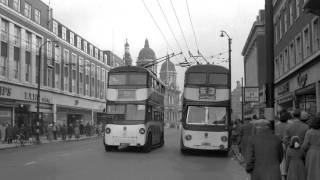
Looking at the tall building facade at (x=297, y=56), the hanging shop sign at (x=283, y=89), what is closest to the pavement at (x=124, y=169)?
the tall building facade at (x=297, y=56)

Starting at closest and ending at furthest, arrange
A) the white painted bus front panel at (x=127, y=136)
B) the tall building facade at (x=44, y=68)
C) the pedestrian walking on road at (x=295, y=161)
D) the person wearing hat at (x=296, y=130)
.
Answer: the pedestrian walking on road at (x=295, y=161)
the person wearing hat at (x=296, y=130)
the white painted bus front panel at (x=127, y=136)
the tall building facade at (x=44, y=68)

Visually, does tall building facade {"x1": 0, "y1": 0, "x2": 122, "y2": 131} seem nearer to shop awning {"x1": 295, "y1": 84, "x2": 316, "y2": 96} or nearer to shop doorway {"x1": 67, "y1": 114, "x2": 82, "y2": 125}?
shop doorway {"x1": 67, "y1": 114, "x2": 82, "y2": 125}

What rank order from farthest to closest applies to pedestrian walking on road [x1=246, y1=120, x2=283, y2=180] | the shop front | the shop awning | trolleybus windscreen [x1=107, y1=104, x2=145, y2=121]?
1. the shop front
2. the shop awning
3. trolleybus windscreen [x1=107, y1=104, x2=145, y2=121]
4. pedestrian walking on road [x1=246, y1=120, x2=283, y2=180]

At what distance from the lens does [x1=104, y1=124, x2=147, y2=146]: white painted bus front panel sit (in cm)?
2581

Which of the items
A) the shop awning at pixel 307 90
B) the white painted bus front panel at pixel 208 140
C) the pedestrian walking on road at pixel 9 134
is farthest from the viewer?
the pedestrian walking on road at pixel 9 134

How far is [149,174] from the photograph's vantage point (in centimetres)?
1667

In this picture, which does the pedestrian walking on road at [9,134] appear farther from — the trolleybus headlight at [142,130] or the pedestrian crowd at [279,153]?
the pedestrian crowd at [279,153]

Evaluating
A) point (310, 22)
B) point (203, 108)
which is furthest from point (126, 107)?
point (310, 22)

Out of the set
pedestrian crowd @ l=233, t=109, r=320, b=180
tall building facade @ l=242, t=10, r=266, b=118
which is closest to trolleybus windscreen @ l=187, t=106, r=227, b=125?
pedestrian crowd @ l=233, t=109, r=320, b=180

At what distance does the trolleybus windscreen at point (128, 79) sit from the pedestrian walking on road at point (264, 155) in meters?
18.1

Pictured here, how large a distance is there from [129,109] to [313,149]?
57.6 ft

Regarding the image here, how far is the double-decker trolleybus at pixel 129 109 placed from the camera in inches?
1019

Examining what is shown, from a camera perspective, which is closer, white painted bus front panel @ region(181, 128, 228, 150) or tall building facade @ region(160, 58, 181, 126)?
white painted bus front panel @ region(181, 128, 228, 150)

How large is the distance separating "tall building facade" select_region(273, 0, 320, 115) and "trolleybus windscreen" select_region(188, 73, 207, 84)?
529cm
